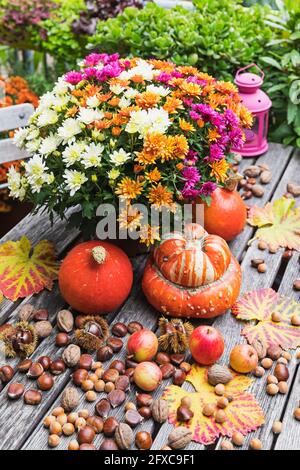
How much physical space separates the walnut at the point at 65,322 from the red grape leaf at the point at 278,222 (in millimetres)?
881

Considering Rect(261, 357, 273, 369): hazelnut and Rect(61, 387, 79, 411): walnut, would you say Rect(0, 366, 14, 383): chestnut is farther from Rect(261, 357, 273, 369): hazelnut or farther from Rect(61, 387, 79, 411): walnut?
Rect(261, 357, 273, 369): hazelnut

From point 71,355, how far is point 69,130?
75cm

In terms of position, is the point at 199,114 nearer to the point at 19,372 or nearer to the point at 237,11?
the point at 19,372

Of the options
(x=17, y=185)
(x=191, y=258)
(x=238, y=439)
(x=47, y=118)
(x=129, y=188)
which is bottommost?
(x=238, y=439)

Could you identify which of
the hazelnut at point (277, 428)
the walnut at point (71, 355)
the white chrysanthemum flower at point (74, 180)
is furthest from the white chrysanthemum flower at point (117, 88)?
the hazelnut at point (277, 428)

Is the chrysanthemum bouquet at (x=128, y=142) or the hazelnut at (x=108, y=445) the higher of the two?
the chrysanthemum bouquet at (x=128, y=142)

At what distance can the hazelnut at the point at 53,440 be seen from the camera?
5.28 feet

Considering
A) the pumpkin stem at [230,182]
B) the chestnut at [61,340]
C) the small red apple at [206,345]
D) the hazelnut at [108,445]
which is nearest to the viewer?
the hazelnut at [108,445]

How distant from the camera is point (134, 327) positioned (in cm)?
200

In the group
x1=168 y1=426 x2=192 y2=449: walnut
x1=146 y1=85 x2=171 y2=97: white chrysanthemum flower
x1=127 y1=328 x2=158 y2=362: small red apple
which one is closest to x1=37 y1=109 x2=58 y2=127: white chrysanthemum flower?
x1=146 y1=85 x2=171 y2=97: white chrysanthemum flower

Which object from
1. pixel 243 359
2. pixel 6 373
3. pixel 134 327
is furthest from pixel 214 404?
pixel 6 373

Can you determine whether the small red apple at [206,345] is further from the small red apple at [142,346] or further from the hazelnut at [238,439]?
the hazelnut at [238,439]

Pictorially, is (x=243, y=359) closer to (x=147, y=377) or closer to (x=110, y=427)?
(x=147, y=377)

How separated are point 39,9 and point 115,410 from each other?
9.31ft
